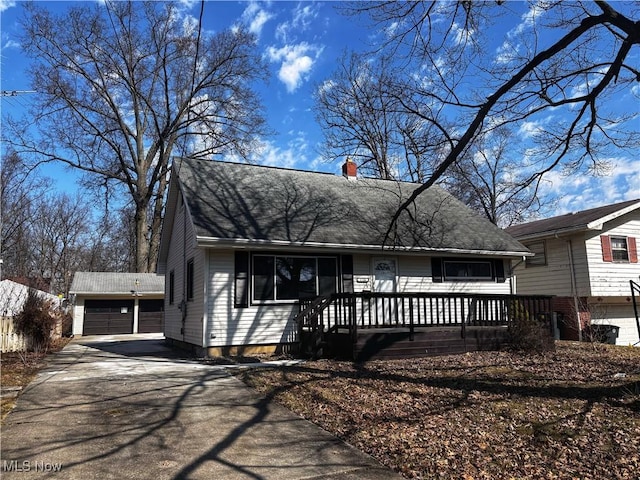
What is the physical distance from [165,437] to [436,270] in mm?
10697

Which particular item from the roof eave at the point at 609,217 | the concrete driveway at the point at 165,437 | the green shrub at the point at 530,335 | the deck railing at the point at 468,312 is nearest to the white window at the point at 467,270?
the deck railing at the point at 468,312

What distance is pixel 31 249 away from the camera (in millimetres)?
46219

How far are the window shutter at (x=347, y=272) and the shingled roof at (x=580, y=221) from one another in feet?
33.3

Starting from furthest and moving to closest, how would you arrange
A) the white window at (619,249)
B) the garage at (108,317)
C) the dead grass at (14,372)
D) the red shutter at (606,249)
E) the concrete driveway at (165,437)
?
the garage at (108,317)
the white window at (619,249)
the red shutter at (606,249)
the dead grass at (14,372)
the concrete driveway at (165,437)

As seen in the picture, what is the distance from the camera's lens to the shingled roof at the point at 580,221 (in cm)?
1798

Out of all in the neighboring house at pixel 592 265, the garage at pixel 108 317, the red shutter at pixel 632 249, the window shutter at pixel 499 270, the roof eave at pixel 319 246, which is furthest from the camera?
the garage at pixel 108 317

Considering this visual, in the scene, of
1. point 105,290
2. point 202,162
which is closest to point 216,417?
point 202,162

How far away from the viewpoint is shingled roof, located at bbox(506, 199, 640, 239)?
18.0m

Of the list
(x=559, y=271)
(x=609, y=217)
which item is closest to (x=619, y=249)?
(x=609, y=217)

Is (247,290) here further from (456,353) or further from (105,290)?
(105,290)

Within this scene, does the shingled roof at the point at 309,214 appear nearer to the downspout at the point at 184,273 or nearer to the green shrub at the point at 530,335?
the downspout at the point at 184,273

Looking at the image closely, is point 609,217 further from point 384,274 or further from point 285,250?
point 285,250

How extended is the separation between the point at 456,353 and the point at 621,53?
6.59m

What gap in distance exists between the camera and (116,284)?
95.2 feet
